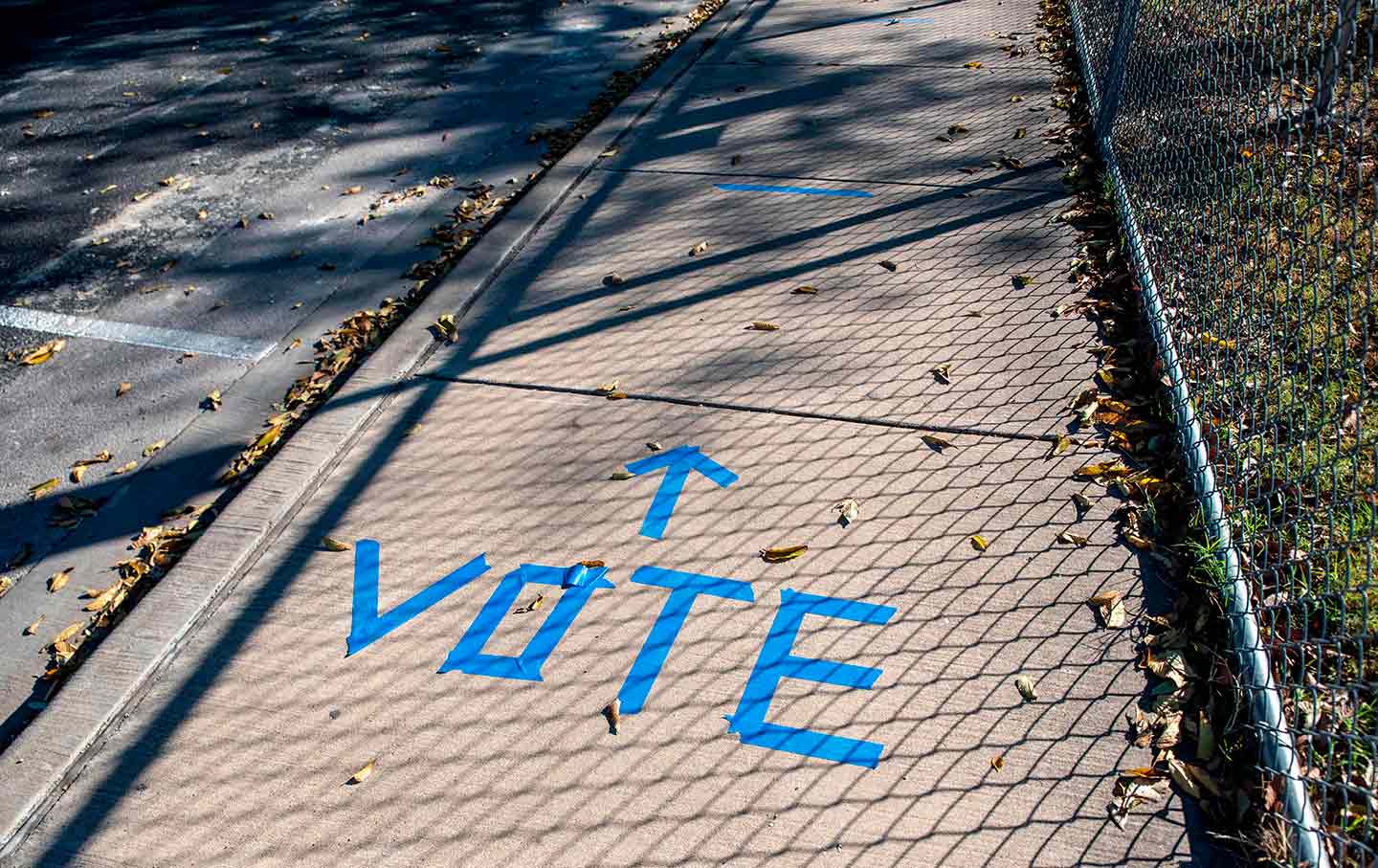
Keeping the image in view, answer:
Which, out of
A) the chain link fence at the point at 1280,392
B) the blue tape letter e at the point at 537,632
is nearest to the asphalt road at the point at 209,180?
the blue tape letter e at the point at 537,632

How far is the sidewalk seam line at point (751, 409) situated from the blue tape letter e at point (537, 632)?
101cm

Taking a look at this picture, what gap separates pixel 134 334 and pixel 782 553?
354cm

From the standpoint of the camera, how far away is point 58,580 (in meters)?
3.50

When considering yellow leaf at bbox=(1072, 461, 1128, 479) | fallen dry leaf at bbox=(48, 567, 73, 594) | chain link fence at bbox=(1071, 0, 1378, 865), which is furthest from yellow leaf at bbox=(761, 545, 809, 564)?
fallen dry leaf at bbox=(48, 567, 73, 594)

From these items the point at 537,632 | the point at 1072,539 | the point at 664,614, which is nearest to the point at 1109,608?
the point at 1072,539

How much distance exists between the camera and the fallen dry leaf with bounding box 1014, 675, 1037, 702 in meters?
2.82

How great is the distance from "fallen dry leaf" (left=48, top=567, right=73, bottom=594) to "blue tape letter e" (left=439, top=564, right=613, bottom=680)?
4.91ft

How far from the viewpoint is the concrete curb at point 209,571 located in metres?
2.82

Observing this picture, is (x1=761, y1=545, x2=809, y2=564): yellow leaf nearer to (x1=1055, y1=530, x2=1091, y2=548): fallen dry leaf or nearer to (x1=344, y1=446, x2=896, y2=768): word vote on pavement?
(x1=344, y1=446, x2=896, y2=768): word vote on pavement

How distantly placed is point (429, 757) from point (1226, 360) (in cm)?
314

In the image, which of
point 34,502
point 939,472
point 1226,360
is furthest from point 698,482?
point 34,502

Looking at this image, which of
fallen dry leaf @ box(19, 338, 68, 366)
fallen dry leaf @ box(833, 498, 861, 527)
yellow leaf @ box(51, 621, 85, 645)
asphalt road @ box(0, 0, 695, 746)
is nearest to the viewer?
yellow leaf @ box(51, 621, 85, 645)

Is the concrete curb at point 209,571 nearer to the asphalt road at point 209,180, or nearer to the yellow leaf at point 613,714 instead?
the asphalt road at point 209,180

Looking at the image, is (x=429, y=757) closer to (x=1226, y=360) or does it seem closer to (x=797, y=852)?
(x=797, y=852)
